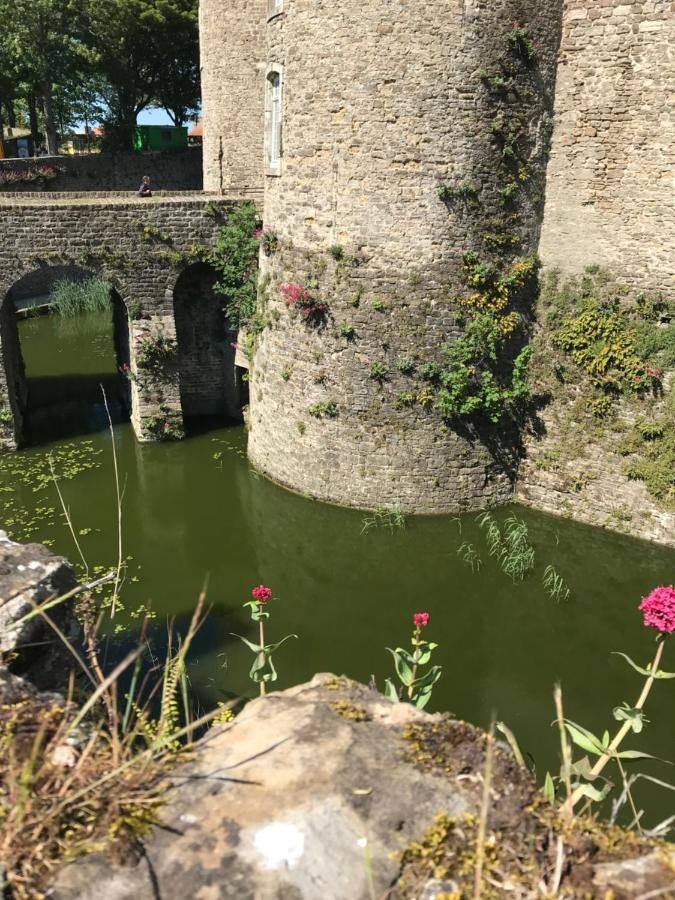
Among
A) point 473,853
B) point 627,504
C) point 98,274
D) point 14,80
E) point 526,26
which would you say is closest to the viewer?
point 473,853

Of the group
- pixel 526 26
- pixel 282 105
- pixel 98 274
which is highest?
pixel 526 26

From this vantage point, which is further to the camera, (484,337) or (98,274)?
(98,274)

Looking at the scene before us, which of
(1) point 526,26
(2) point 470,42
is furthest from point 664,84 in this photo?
(2) point 470,42

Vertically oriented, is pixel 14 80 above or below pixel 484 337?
above

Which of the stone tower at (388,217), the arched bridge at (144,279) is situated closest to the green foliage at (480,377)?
the stone tower at (388,217)

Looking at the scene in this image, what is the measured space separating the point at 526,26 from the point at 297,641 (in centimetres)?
743

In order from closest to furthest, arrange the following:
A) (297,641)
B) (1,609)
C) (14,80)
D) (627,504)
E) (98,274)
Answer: (1,609)
(297,641)
(627,504)
(98,274)
(14,80)

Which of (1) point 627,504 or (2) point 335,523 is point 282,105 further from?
(1) point 627,504

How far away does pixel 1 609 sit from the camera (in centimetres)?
355

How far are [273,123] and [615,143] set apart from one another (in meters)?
4.39

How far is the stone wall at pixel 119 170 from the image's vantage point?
942 inches

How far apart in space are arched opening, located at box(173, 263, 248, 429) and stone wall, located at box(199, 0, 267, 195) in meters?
3.18

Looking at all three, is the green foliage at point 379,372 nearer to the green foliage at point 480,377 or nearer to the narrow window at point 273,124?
the green foliage at point 480,377

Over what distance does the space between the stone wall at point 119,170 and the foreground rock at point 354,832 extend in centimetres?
2362
